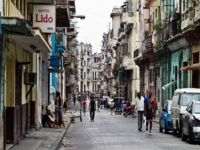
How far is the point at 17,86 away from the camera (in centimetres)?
2191

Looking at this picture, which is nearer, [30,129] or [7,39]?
[7,39]

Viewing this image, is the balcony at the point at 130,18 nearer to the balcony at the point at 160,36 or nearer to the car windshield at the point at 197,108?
the balcony at the point at 160,36

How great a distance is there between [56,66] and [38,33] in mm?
22332

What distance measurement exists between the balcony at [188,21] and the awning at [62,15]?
6538 millimetres

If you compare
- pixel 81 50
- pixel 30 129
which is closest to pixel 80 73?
pixel 81 50

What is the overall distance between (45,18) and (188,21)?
40.3 feet

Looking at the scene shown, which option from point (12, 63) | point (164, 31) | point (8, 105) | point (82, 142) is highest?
point (164, 31)

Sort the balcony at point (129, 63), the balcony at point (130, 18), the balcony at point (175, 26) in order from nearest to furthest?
1. the balcony at point (175, 26)
2. the balcony at point (130, 18)
3. the balcony at point (129, 63)

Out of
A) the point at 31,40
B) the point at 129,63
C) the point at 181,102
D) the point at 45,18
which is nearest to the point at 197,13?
the point at 181,102

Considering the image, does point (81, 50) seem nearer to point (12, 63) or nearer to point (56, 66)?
point (56, 66)

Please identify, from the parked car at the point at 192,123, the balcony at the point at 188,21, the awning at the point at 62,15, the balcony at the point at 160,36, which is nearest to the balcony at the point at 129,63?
the balcony at the point at 160,36

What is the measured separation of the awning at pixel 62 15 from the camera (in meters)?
31.4

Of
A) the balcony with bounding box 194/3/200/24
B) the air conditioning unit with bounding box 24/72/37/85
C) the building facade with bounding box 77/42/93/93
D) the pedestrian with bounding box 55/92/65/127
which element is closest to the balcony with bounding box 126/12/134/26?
the balcony with bounding box 194/3/200/24

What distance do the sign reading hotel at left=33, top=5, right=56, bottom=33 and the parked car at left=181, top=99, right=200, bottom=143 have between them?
19.3ft
